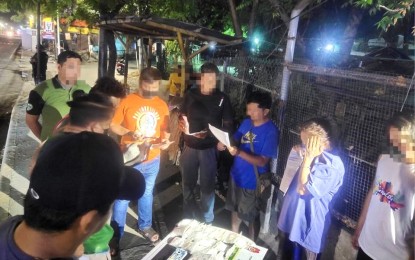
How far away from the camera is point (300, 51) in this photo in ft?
32.4

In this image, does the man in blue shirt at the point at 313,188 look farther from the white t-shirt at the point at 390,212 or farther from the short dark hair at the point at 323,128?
the white t-shirt at the point at 390,212

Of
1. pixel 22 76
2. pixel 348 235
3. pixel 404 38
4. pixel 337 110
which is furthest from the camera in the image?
pixel 22 76

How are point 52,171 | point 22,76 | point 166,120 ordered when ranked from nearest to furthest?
point 52,171, point 166,120, point 22,76

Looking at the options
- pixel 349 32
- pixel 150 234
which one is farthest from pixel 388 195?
pixel 349 32

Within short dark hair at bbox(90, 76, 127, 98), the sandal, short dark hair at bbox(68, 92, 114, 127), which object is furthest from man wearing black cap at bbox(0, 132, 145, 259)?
the sandal

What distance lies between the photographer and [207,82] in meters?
3.98

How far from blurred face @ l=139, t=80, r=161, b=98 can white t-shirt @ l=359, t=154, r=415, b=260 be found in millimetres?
2494

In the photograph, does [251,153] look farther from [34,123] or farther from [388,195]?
[34,123]

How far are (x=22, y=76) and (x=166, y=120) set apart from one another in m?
18.7

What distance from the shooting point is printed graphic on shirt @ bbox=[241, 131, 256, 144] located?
3609 mm

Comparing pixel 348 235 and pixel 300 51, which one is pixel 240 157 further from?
pixel 300 51

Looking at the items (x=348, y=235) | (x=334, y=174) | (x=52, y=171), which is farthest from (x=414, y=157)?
(x=52, y=171)

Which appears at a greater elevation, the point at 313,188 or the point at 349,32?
the point at 349,32

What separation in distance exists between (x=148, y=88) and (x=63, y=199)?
280 centimetres
